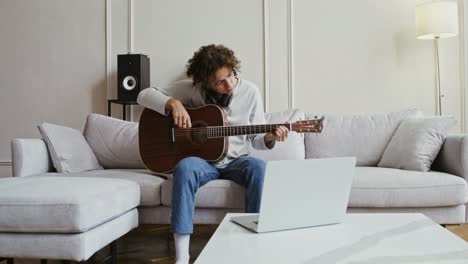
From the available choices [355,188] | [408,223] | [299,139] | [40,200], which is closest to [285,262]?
[408,223]

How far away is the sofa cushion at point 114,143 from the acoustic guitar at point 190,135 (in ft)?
1.48

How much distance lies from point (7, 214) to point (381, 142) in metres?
2.05

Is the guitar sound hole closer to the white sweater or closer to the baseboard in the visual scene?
the white sweater

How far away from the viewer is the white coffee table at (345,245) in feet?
2.83

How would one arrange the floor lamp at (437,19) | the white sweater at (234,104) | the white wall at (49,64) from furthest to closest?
the white wall at (49,64)
the floor lamp at (437,19)
the white sweater at (234,104)

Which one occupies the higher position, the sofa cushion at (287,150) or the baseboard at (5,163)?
the sofa cushion at (287,150)

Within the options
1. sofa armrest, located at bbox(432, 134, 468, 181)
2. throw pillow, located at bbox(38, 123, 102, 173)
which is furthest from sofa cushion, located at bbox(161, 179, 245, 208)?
sofa armrest, located at bbox(432, 134, 468, 181)

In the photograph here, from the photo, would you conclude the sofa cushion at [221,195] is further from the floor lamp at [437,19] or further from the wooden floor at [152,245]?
the floor lamp at [437,19]

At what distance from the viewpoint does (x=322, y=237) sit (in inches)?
41.0

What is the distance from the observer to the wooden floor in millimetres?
2146

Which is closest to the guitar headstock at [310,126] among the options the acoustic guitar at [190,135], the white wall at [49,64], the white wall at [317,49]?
the acoustic guitar at [190,135]

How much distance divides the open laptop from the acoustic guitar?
0.78 metres

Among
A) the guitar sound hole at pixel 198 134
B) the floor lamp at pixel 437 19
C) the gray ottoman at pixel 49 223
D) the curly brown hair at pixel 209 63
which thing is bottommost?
the gray ottoman at pixel 49 223

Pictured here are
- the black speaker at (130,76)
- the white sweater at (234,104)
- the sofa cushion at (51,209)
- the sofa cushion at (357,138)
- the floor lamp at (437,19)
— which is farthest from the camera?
the black speaker at (130,76)
